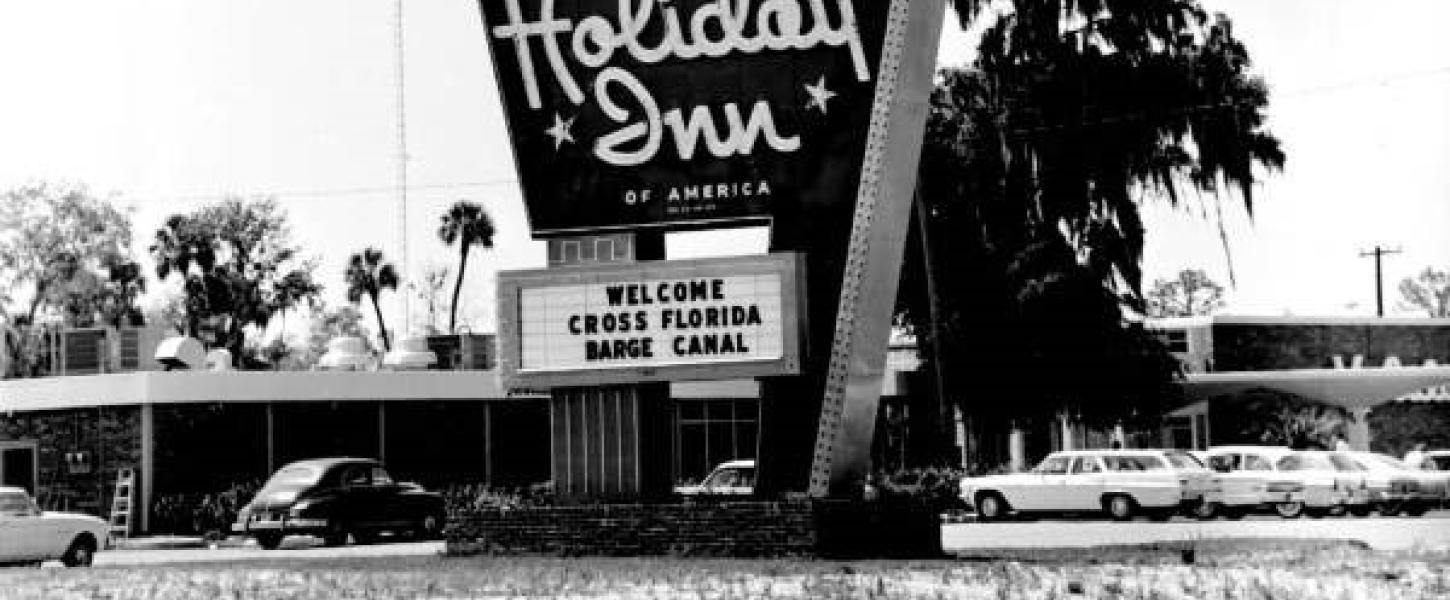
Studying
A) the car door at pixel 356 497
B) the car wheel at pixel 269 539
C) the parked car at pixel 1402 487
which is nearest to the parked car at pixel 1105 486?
the parked car at pixel 1402 487

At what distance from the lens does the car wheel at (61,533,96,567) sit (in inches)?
1220

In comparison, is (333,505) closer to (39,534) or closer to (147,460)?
(39,534)

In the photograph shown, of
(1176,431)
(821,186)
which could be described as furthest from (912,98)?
(1176,431)

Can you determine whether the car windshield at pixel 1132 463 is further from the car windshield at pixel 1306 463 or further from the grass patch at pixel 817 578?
the grass patch at pixel 817 578

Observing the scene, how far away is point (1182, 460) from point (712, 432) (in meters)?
13.8

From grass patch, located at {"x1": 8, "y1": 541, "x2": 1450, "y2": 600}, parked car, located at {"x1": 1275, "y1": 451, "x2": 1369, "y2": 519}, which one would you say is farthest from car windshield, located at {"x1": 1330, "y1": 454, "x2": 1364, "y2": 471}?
grass patch, located at {"x1": 8, "y1": 541, "x2": 1450, "y2": 600}

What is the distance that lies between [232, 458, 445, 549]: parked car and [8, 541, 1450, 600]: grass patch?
991 cm

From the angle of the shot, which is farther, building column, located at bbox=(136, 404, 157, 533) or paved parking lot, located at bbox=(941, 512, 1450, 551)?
building column, located at bbox=(136, 404, 157, 533)

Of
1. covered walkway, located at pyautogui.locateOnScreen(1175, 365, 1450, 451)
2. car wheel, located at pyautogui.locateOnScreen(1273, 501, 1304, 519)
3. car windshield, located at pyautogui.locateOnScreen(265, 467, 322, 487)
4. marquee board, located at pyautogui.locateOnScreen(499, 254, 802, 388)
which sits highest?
marquee board, located at pyautogui.locateOnScreen(499, 254, 802, 388)

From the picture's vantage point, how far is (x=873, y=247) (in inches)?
904

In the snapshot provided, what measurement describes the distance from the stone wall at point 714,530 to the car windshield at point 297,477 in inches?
449

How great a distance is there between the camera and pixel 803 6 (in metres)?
23.2

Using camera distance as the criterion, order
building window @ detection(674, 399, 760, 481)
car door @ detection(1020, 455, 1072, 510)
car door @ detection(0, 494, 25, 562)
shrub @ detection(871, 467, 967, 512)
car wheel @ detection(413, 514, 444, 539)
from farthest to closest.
Answer: 1. building window @ detection(674, 399, 760, 481)
2. shrub @ detection(871, 467, 967, 512)
3. car door @ detection(1020, 455, 1072, 510)
4. car wheel @ detection(413, 514, 444, 539)
5. car door @ detection(0, 494, 25, 562)

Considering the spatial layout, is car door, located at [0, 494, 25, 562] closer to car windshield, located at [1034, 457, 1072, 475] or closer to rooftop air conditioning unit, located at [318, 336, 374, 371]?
rooftop air conditioning unit, located at [318, 336, 374, 371]
